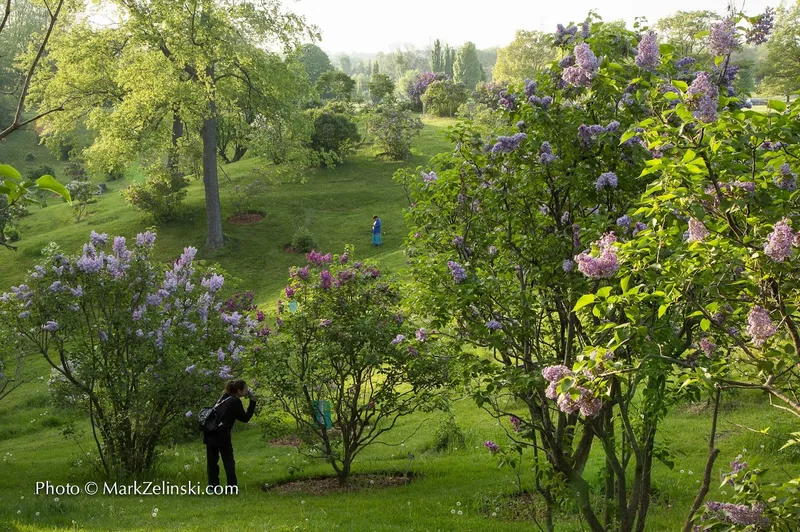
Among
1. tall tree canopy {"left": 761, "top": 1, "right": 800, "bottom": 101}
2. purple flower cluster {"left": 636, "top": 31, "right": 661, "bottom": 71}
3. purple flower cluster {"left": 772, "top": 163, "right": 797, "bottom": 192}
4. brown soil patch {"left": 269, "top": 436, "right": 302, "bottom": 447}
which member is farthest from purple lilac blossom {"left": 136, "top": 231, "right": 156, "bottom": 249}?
tall tree canopy {"left": 761, "top": 1, "right": 800, "bottom": 101}

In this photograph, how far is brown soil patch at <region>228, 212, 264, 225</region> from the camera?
30.4m

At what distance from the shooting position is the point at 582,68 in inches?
201

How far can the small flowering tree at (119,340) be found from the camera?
939 centimetres

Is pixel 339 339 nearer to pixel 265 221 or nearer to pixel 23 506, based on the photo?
pixel 23 506

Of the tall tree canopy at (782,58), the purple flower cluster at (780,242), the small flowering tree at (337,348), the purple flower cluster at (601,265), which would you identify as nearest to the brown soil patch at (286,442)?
the small flowering tree at (337,348)

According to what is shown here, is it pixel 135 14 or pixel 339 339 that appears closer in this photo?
pixel 339 339

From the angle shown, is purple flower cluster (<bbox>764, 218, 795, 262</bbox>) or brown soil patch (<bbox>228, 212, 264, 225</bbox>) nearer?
purple flower cluster (<bbox>764, 218, 795, 262</bbox>)

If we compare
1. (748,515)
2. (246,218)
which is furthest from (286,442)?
(246,218)

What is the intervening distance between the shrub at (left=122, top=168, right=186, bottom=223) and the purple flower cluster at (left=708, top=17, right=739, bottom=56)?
89.6 ft

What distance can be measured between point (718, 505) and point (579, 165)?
268 cm

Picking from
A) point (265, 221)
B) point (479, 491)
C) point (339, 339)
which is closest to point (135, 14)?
point (265, 221)

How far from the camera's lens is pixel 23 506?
8.04 meters

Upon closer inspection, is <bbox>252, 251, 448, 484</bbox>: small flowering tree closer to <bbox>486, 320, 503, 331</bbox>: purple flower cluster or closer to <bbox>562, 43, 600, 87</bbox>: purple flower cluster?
<bbox>486, 320, 503, 331</bbox>: purple flower cluster

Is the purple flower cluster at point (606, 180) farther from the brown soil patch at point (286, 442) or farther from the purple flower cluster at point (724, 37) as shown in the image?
the brown soil patch at point (286, 442)
